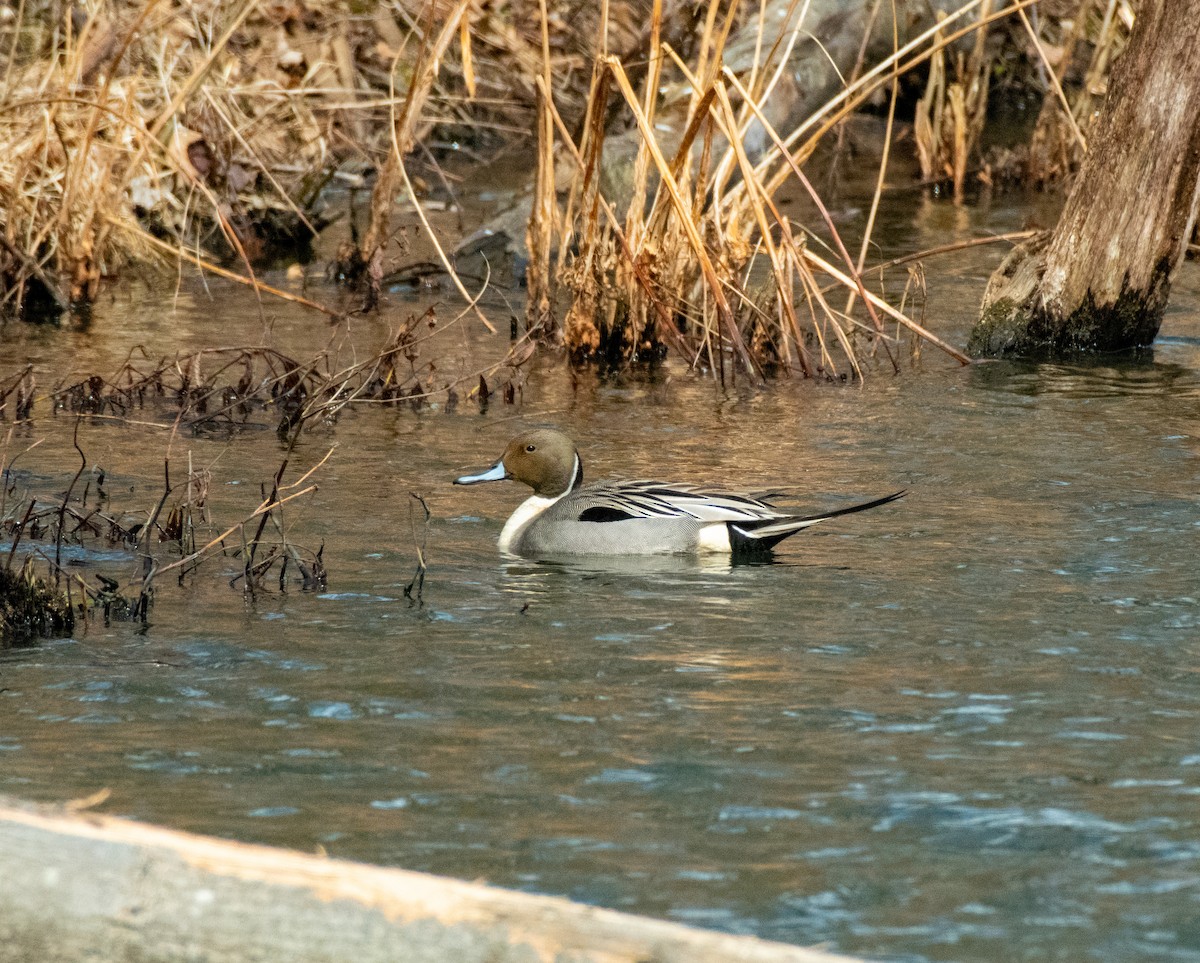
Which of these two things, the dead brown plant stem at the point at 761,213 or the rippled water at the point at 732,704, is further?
the dead brown plant stem at the point at 761,213

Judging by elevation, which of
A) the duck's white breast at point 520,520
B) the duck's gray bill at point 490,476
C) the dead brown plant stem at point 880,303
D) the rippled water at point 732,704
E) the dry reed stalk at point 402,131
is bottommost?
the rippled water at point 732,704

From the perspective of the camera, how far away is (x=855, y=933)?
3.59 m

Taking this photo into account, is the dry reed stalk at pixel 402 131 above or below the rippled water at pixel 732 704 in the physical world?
above

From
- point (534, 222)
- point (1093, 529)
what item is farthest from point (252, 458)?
point (1093, 529)

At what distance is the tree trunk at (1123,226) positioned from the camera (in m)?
9.80

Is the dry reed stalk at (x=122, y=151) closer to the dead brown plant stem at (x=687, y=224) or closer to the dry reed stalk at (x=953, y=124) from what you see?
the dead brown plant stem at (x=687, y=224)

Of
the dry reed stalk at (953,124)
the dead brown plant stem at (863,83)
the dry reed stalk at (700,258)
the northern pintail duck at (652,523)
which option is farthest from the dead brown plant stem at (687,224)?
the dry reed stalk at (953,124)

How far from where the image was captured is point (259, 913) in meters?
2.75

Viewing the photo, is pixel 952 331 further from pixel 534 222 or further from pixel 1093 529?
pixel 1093 529

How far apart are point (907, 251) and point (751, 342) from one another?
4006 mm

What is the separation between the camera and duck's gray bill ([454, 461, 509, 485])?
24.0 ft

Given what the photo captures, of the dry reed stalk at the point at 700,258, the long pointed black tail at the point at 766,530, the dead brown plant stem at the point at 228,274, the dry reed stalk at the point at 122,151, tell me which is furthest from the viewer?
the dry reed stalk at the point at 122,151

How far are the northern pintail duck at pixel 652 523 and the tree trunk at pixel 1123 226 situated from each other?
3906 mm

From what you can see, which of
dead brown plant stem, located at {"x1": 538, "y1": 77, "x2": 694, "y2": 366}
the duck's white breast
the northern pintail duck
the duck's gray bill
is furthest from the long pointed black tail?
dead brown plant stem, located at {"x1": 538, "y1": 77, "x2": 694, "y2": 366}
